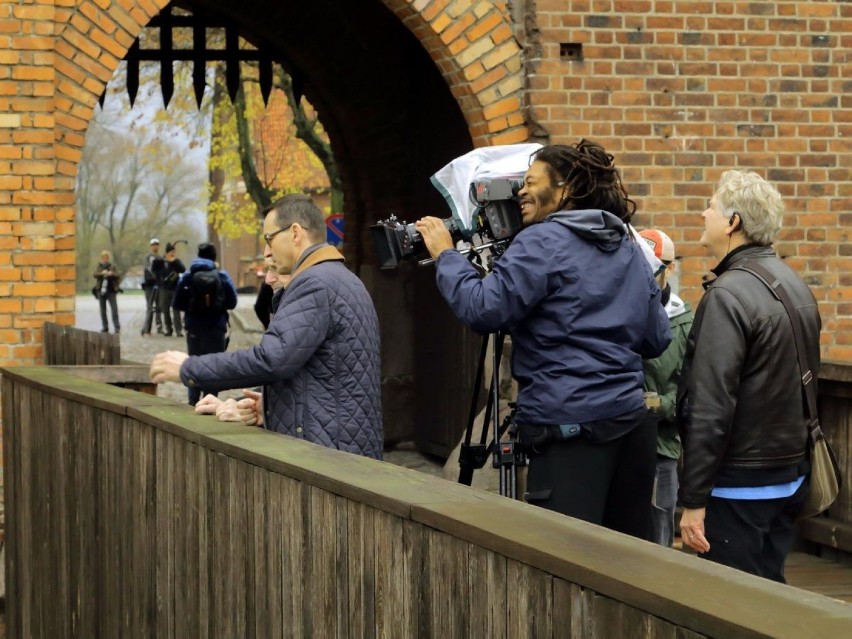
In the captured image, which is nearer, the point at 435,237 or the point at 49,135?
the point at 435,237

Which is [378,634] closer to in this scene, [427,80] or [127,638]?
[127,638]

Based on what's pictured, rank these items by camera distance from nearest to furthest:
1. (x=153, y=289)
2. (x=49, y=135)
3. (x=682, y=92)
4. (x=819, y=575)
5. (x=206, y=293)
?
(x=819, y=575)
(x=49, y=135)
(x=682, y=92)
(x=206, y=293)
(x=153, y=289)

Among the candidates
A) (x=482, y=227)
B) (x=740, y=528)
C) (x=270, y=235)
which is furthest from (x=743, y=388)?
(x=270, y=235)

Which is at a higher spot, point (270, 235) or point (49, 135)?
point (49, 135)

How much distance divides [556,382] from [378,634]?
117 centimetres

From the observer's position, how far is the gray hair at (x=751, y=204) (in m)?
3.98

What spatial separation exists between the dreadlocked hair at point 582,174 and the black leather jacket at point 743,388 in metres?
0.39

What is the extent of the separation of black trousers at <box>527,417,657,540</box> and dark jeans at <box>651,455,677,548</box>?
3.27 ft

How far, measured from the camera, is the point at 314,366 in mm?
4195

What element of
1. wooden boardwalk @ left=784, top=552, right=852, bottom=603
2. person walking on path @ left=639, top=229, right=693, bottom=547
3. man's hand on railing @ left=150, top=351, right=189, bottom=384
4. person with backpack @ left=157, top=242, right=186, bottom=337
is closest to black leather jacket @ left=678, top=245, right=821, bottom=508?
person walking on path @ left=639, top=229, right=693, bottom=547

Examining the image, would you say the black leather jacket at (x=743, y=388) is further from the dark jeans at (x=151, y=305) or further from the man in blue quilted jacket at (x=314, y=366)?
the dark jeans at (x=151, y=305)

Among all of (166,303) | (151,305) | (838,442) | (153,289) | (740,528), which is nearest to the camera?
(740,528)

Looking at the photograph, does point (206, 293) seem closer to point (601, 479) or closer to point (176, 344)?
point (601, 479)

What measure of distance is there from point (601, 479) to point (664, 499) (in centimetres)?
128
